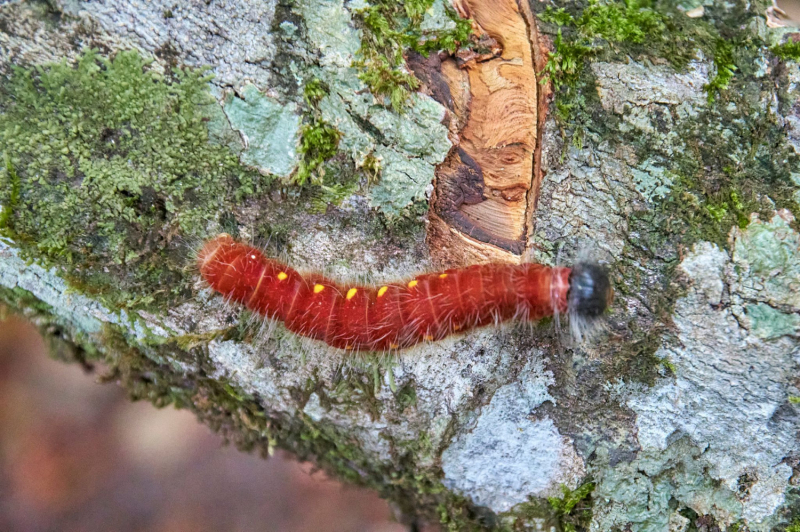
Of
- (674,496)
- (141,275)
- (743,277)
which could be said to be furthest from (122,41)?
(674,496)

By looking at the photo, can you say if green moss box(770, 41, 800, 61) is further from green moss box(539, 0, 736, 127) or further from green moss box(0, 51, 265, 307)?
green moss box(0, 51, 265, 307)

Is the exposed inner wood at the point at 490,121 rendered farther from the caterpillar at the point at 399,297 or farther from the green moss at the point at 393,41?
the caterpillar at the point at 399,297

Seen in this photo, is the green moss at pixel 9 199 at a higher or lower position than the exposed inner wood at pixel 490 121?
lower

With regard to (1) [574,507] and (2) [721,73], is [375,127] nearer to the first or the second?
(2) [721,73]

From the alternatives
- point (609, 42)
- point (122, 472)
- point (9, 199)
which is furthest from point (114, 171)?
point (122, 472)

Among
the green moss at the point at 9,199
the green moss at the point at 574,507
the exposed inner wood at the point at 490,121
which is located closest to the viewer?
the green moss at the point at 9,199

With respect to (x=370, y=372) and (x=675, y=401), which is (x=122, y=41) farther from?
(x=675, y=401)

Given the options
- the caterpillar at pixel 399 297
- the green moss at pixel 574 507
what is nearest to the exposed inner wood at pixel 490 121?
the caterpillar at pixel 399 297
